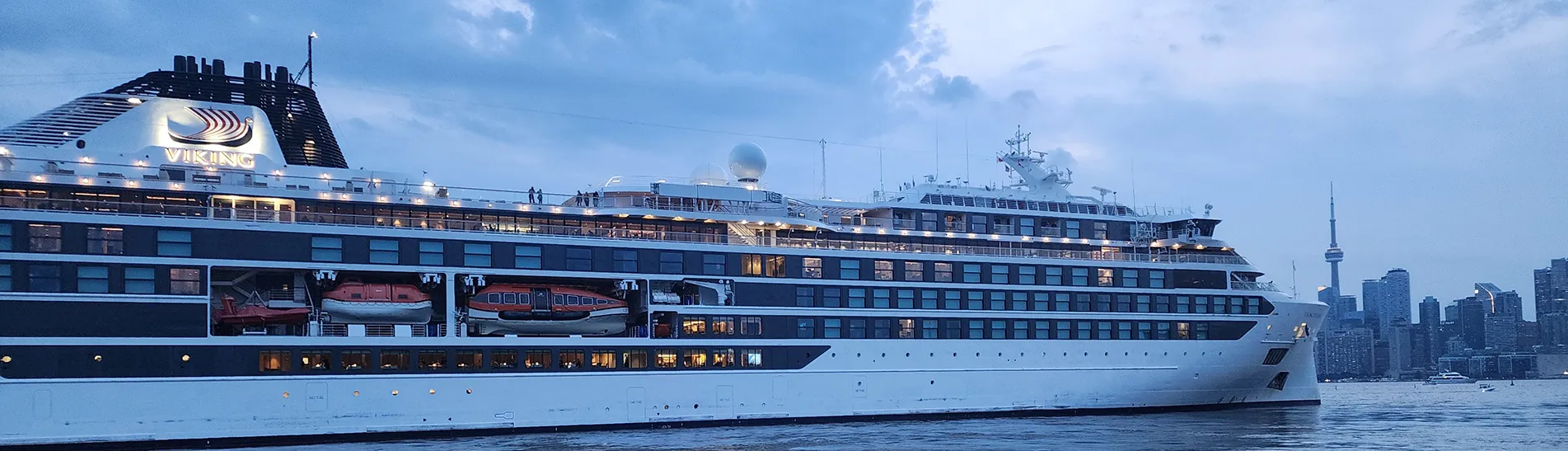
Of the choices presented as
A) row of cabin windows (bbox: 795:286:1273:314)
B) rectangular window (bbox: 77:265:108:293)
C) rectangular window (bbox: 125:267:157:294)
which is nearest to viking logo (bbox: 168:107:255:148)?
rectangular window (bbox: 125:267:157:294)

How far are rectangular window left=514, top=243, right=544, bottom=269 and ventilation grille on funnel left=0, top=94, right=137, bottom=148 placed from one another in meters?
11.3

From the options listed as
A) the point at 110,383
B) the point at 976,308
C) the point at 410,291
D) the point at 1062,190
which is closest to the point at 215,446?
the point at 110,383

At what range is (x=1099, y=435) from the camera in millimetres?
37562

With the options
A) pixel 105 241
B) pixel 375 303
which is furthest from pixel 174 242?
pixel 375 303

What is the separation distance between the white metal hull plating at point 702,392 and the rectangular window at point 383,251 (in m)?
2.25

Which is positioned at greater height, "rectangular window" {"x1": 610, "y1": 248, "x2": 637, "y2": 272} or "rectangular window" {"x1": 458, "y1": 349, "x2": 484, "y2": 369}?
"rectangular window" {"x1": 610, "y1": 248, "x2": 637, "y2": 272}

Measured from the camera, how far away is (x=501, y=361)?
37938mm

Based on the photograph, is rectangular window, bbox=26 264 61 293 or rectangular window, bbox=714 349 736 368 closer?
rectangular window, bbox=26 264 61 293

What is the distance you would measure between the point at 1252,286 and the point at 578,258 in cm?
2681

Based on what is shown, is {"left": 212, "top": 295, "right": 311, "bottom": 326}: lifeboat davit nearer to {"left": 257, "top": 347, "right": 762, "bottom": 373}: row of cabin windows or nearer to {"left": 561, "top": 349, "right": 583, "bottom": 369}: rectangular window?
{"left": 257, "top": 347, "right": 762, "bottom": 373}: row of cabin windows

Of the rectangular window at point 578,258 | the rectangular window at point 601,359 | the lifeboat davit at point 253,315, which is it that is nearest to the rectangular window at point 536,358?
the rectangular window at point 601,359

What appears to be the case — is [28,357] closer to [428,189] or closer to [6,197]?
[6,197]

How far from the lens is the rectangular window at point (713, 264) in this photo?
136 feet

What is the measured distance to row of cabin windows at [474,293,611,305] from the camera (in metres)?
38.0
